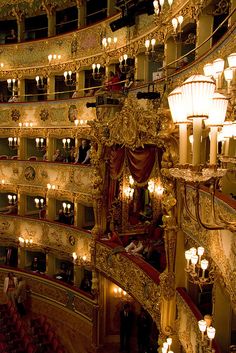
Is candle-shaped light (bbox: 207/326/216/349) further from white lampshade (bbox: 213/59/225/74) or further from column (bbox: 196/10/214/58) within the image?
column (bbox: 196/10/214/58)

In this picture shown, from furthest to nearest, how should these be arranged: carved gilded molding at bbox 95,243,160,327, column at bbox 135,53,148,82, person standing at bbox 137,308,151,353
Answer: column at bbox 135,53,148,82, person standing at bbox 137,308,151,353, carved gilded molding at bbox 95,243,160,327

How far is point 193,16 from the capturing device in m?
9.28

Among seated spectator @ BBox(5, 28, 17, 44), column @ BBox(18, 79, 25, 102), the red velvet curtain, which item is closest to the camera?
the red velvet curtain

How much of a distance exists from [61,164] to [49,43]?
5.39 meters

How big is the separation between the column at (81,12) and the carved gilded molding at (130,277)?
30.8 feet

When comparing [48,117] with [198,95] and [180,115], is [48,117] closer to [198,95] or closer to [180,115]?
[180,115]

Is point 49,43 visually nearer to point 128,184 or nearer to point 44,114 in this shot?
point 44,114

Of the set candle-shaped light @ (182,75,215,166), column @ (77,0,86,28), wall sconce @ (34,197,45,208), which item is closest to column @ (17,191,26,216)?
wall sconce @ (34,197,45,208)

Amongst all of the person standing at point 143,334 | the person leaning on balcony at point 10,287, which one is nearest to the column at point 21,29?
the person leaning on balcony at point 10,287

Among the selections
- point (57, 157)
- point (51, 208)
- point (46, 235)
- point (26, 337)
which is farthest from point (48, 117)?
point (26, 337)

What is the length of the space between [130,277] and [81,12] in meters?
11.4

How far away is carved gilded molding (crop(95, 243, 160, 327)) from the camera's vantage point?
391 inches

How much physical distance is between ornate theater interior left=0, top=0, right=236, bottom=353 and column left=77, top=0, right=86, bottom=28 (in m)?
0.04

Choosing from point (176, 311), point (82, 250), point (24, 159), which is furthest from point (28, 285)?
point (176, 311)
